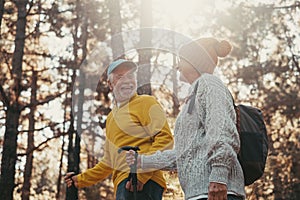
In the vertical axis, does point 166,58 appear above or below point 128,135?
above

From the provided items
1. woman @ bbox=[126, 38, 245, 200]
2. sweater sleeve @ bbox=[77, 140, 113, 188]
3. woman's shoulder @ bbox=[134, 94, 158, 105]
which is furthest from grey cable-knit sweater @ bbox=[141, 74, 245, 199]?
sweater sleeve @ bbox=[77, 140, 113, 188]

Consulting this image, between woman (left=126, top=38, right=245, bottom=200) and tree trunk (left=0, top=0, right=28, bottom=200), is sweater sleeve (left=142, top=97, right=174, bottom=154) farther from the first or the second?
tree trunk (left=0, top=0, right=28, bottom=200)

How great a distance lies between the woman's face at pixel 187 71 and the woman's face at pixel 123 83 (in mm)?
718

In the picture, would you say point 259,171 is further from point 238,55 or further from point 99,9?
point 238,55

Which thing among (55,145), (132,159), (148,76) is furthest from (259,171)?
(55,145)

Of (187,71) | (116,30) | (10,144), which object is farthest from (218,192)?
(10,144)

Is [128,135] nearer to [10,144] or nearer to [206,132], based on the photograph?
[206,132]

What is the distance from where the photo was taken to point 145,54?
8359mm

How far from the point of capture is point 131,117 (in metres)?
3.54

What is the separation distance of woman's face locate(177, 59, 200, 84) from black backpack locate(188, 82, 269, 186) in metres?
0.34

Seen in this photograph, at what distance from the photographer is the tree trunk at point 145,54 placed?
7.32 metres

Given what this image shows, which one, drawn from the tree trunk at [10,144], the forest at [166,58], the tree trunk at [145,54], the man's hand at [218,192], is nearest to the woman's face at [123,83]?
the man's hand at [218,192]

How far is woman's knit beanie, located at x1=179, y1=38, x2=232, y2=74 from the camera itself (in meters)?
2.91

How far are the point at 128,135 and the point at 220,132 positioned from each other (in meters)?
1.05
